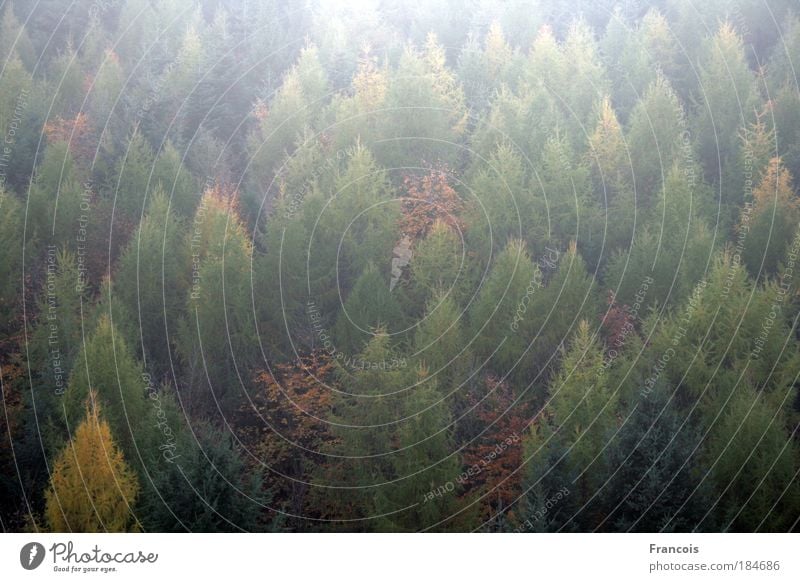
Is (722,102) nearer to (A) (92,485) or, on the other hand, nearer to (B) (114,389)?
(B) (114,389)

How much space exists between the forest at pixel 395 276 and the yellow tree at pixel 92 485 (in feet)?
0.24

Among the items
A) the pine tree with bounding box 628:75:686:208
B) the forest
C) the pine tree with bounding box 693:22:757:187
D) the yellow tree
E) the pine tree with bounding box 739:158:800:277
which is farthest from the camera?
the pine tree with bounding box 693:22:757:187

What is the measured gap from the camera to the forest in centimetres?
2366

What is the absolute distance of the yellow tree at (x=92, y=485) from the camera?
21.9m

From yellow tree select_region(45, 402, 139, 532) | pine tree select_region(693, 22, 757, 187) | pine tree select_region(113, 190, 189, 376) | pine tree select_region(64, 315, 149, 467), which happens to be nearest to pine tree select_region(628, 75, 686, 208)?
pine tree select_region(693, 22, 757, 187)

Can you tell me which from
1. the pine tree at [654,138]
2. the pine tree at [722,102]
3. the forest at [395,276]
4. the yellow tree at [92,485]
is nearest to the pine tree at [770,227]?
the forest at [395,276]

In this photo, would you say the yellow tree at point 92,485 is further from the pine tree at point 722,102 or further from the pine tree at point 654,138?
the pine tree at point 722,102

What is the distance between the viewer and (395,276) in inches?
1140

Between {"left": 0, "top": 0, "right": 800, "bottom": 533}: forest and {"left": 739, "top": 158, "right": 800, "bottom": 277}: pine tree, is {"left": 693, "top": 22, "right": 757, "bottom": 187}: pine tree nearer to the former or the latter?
{"left": 0, "top": 0, "right": 800, "bottom": 533}: forest

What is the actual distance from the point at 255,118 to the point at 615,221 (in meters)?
11.4

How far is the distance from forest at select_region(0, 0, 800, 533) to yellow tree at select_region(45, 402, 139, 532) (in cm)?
7

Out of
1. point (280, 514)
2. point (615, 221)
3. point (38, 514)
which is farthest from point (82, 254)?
point (615, 221)

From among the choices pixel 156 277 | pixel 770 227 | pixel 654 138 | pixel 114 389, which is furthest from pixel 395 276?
pixel 770 227
